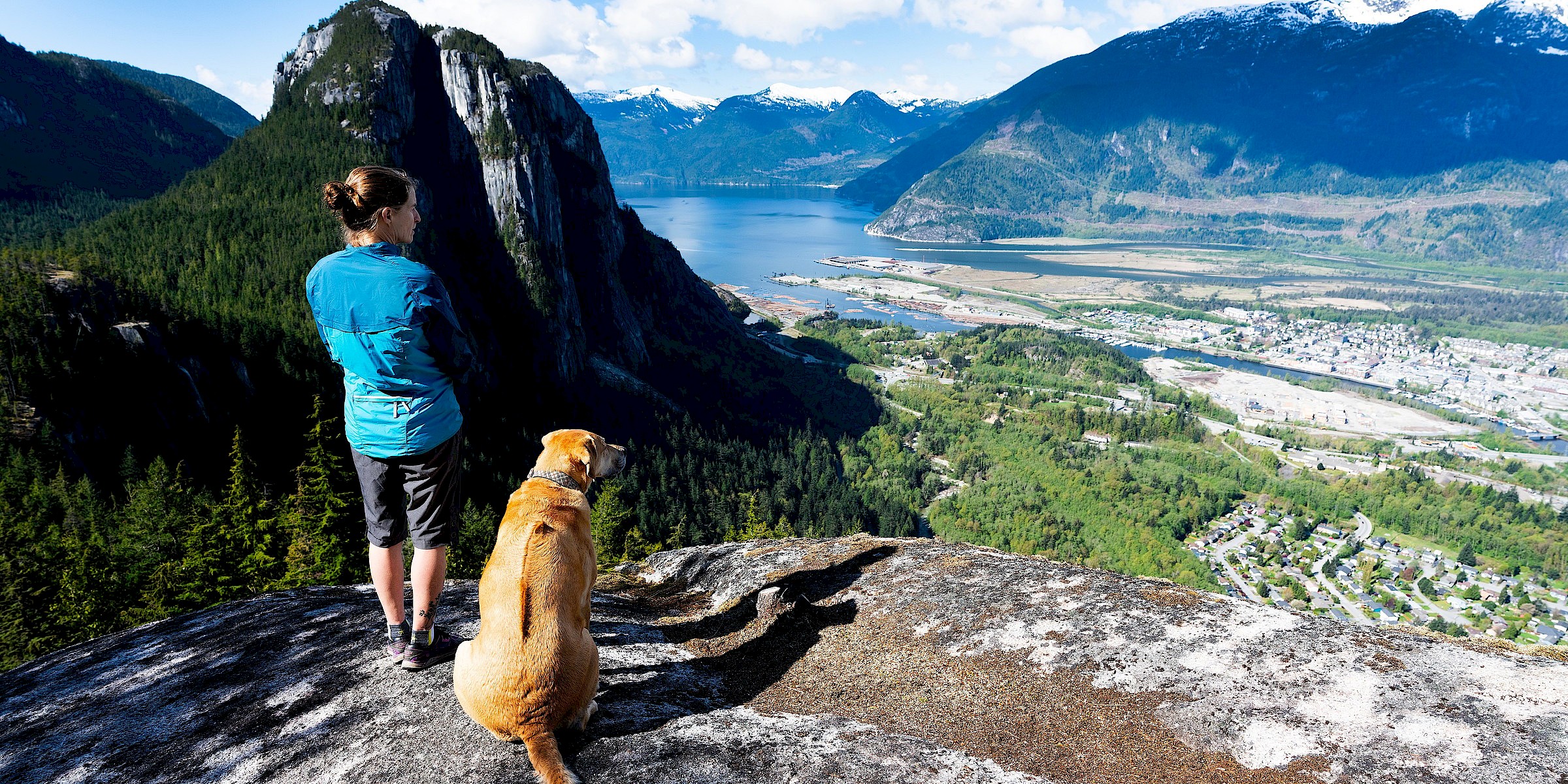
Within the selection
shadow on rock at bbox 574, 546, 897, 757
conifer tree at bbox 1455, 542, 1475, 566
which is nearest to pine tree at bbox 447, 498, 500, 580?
shadow on rock at bbox 574, 546, 897, 757

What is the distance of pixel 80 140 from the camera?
156 m

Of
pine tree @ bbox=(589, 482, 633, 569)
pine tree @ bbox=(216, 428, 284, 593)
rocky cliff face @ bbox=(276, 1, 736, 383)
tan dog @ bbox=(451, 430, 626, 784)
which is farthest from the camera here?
rocky cliff face @ bbox=(276, 1, 736, 383)

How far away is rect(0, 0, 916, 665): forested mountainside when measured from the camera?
20.6 m

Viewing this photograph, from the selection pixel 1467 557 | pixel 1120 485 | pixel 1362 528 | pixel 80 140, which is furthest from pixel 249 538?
pixel 80 140

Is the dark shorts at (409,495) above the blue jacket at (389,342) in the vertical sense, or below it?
below

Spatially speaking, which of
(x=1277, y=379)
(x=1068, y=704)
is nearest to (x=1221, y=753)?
(x=1068, y=704)

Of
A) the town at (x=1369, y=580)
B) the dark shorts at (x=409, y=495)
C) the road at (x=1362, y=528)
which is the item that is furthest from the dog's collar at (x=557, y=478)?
the road at (x=1362, y=528)

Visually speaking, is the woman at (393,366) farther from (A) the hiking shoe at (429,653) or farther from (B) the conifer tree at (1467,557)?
(B) the conifer tree at (1467,557)

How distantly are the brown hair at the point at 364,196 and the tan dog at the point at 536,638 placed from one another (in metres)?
2.16

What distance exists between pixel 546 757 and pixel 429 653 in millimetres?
2044

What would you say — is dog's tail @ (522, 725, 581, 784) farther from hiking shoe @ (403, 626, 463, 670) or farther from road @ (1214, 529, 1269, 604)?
road @ (1214, 529, 1269, 604)

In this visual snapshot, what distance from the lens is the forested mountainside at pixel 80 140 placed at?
12669 cm

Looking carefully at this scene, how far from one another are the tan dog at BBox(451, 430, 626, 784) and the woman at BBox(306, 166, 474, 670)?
2.70 feet

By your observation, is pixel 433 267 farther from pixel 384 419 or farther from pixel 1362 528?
pixel 1362 528
